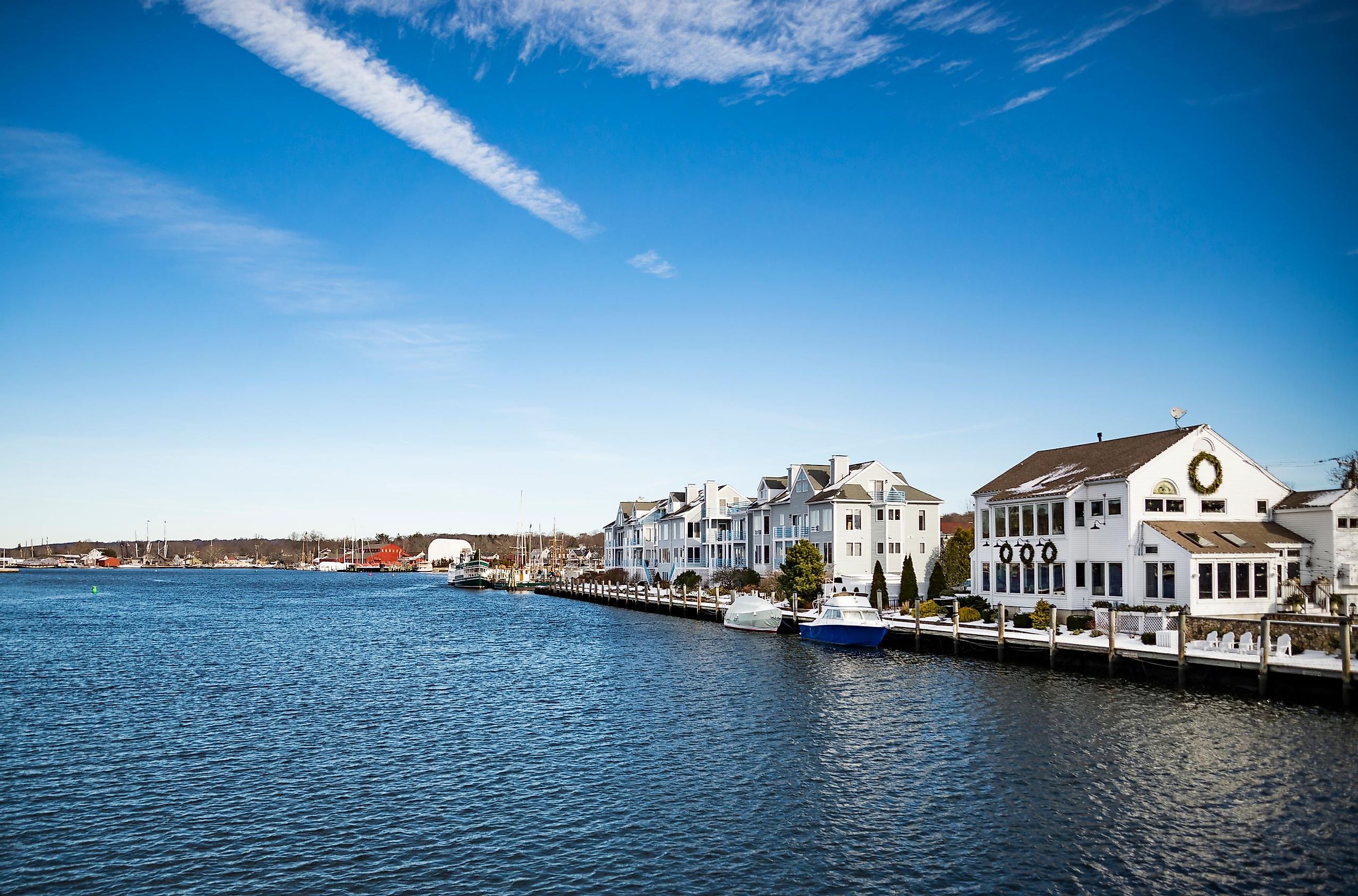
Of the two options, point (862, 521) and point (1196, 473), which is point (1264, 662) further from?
point (862, 521)

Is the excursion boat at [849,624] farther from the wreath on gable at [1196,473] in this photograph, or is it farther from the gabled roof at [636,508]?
the gabled roof at [636,508]

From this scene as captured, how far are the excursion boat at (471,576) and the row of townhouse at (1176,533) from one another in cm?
13243

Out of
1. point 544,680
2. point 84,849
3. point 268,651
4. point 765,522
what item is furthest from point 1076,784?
point 765,522

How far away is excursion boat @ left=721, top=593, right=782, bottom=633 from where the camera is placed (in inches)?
2707

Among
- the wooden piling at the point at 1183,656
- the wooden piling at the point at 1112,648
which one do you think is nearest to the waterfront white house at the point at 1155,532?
the wooden piling at the point at 1112,648

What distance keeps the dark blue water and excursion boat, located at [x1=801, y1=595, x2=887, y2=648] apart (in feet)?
21.3

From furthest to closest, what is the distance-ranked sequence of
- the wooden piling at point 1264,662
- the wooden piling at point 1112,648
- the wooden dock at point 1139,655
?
the wooden piling at point 1112,648
the wooden piling at point 1264,662
the wooden dock at point 1139,655

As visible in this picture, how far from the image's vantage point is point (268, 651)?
6066 centimetres

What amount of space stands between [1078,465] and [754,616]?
2557 centimetres

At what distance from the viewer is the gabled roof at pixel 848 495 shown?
3187 inches

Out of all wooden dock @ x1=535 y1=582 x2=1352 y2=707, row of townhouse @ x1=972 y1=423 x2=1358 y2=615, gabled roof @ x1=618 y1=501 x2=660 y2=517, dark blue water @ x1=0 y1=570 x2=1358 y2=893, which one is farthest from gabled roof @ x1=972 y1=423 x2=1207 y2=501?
gabled roof @ x1=618 y1=501 x2=660 y2=517

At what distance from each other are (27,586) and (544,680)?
17691 centimetres

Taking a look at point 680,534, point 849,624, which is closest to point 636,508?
point 680,534

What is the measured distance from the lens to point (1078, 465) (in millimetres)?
57375
